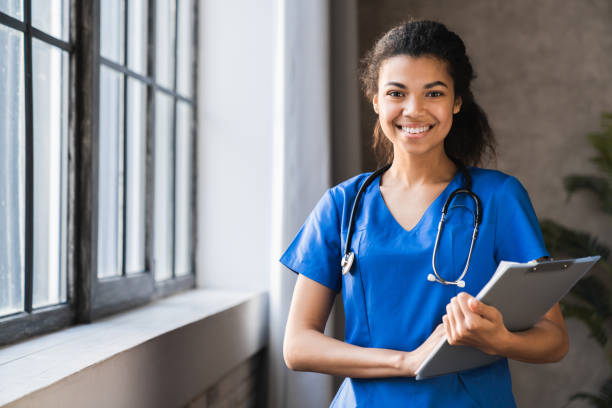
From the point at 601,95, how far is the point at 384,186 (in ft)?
7.07

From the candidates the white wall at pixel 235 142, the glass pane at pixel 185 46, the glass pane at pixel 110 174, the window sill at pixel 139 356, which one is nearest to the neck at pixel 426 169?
the window sill at pixel 139 356

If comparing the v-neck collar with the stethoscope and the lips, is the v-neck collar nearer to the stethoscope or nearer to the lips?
the stethoscope

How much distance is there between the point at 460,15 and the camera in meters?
2.90

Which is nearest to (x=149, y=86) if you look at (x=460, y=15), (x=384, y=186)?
(x=384, y=186)

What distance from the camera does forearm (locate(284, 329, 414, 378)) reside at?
3.43 ft

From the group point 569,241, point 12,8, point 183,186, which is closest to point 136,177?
point 183,186

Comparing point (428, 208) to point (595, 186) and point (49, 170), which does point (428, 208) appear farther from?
point (595, 186)

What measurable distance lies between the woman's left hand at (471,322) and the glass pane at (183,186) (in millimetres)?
1477

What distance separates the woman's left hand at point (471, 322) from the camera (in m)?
0.90

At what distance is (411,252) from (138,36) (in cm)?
123

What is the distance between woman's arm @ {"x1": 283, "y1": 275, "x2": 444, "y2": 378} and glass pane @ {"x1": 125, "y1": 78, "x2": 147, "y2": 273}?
2.66 ft

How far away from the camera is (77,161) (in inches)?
57.3

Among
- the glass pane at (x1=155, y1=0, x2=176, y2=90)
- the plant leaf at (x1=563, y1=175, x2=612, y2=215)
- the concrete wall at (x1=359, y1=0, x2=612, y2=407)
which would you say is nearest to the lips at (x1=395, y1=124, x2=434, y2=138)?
the glass pane at (x1=155, y1=0, x2=176, y2=90)

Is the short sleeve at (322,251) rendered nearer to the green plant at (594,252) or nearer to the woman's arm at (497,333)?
the woman's arm at (497,333)
